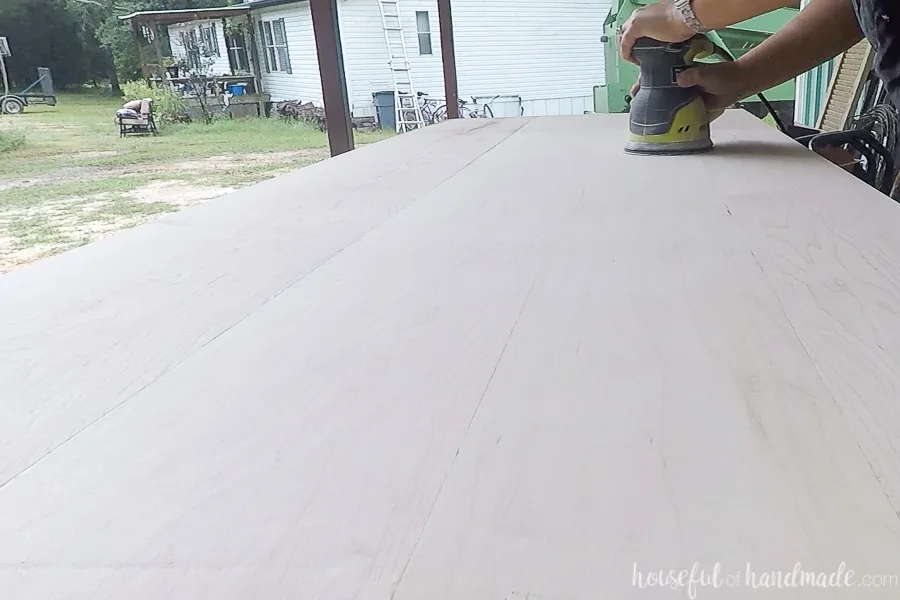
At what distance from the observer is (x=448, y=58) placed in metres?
3.46

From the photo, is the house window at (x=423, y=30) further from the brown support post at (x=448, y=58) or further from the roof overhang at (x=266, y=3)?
the brown support post at (x=448, y=58)

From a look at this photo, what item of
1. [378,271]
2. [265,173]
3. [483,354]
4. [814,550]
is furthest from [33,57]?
[814,550]

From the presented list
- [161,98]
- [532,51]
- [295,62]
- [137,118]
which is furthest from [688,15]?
[532,51]

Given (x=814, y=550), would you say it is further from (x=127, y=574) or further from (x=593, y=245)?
(x=593, y=245)

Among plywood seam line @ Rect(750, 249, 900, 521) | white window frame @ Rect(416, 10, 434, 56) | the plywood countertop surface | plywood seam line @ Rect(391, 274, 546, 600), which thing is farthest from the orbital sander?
white window frame @ Rect(416, 10, 434, 56)

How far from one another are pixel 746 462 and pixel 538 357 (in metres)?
0.19

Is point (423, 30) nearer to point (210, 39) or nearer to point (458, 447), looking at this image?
point (210, 39)

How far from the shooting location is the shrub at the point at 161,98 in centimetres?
275

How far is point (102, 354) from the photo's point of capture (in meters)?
0.60

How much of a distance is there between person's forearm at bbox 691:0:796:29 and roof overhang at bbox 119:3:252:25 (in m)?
2.27

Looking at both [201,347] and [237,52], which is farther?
A: [237,52]

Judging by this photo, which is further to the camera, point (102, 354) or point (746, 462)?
point (102, 354)

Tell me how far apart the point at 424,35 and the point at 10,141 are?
18.5 ft

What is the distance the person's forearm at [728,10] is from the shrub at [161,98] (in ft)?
7.45
